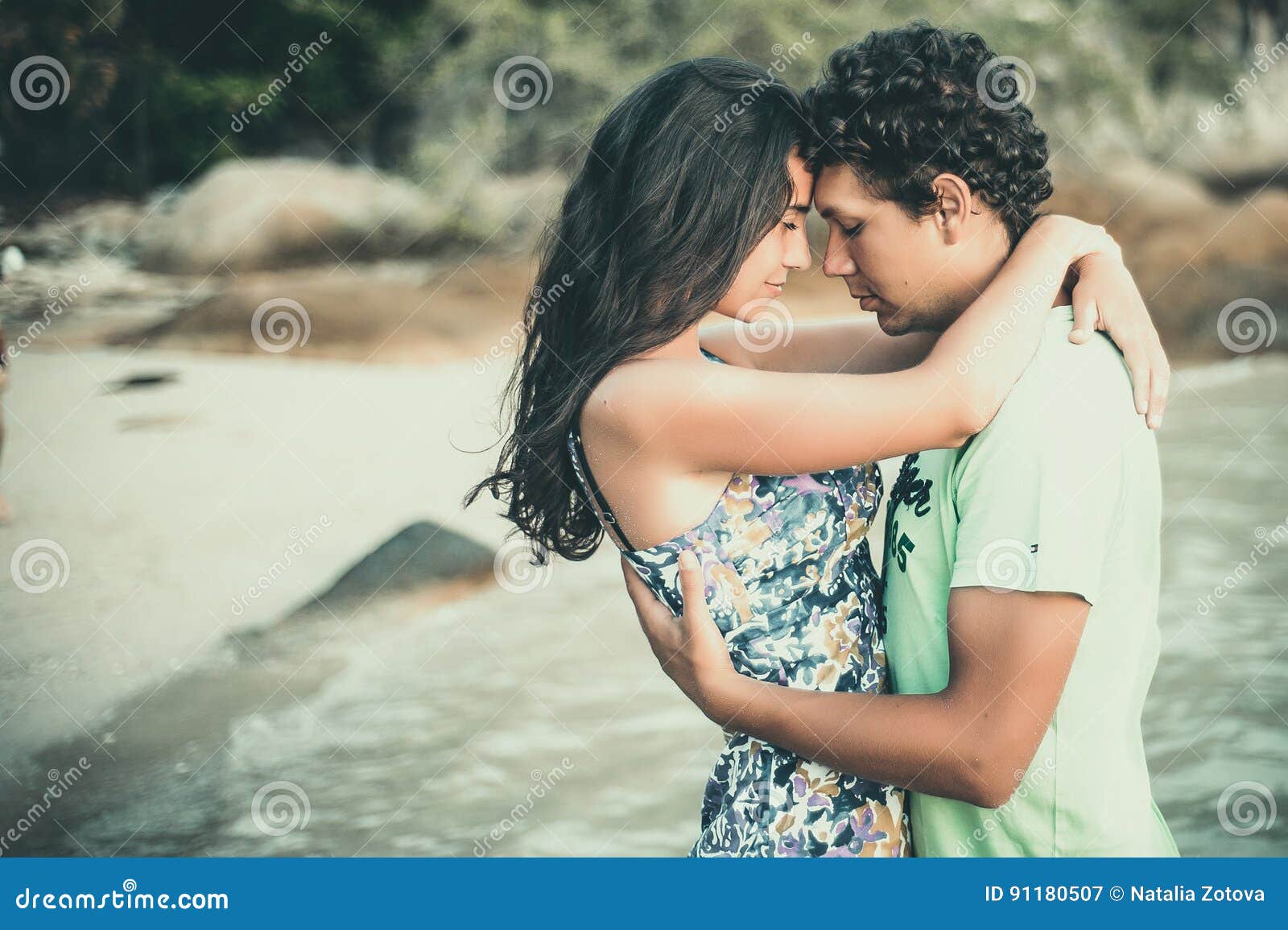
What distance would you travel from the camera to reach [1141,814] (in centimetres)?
153

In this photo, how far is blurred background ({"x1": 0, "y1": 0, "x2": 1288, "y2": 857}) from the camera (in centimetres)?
413

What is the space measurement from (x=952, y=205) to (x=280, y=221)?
8.53 m

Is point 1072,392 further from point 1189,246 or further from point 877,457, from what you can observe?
point 1189,246

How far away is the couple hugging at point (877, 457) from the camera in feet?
4.77

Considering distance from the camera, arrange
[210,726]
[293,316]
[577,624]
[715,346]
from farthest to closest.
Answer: [293,316], [577,624], [210,726], [715,346]

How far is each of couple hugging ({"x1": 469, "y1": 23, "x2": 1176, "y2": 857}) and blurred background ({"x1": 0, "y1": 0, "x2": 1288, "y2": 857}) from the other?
45 cm

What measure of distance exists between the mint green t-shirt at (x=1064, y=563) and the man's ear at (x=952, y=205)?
0.62ft

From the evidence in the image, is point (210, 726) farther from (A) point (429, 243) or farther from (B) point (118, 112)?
(B) point (118, 112)

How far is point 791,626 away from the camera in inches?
63.2

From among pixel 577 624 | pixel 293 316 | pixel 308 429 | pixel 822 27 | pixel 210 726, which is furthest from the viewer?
pixel 822 27

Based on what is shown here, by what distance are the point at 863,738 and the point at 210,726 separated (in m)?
3.40

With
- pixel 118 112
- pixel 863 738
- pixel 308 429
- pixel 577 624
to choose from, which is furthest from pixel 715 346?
pixel 118 112

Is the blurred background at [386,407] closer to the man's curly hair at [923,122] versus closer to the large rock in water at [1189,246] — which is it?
the large rock in water at [1189,246]

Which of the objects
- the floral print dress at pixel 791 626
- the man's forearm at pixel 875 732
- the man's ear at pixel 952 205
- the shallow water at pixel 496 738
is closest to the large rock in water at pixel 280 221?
the shallow water at pixel 496 738
